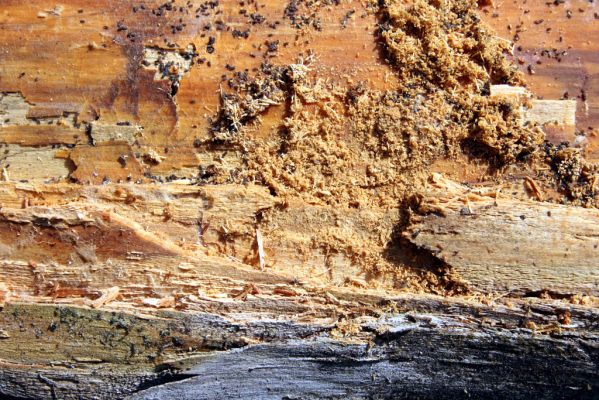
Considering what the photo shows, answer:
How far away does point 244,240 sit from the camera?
8.17ft

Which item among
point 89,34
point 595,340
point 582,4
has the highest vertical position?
point 582,4

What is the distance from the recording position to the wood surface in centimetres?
231

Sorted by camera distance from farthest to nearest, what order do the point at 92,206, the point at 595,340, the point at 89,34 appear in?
the point at 89,34 < the point at 92,206 < the point at 595,340

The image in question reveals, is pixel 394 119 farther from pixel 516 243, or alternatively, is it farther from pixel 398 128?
pixel 516 243

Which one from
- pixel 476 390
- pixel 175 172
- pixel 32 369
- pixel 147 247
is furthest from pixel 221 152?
pixel 476 390

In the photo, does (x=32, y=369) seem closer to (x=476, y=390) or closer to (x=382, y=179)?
(x=382, y=179)

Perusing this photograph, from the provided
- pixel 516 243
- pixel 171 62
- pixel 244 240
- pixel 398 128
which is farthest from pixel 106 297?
pixel 516 243

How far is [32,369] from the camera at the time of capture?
7.86 ft

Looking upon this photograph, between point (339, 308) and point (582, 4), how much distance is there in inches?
71.4

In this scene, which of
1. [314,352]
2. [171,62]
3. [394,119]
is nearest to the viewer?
[314,352]

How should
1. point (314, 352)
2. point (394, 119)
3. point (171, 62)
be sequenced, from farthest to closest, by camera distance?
point (171, 62) → point (394, 119) → point (314, 352)

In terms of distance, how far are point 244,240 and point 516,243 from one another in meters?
1.19

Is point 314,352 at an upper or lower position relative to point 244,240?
lower

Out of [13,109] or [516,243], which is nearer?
[516,243]
